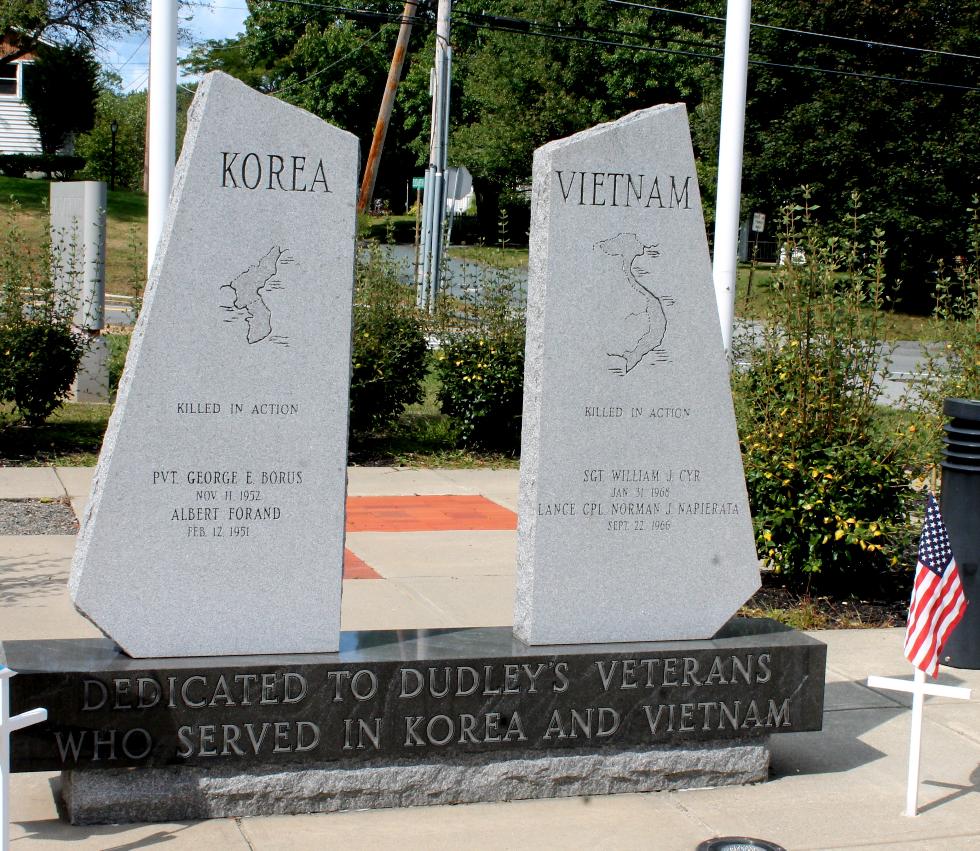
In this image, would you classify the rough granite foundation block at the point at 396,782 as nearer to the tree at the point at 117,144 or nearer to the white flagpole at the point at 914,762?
the white flagpole at the point at 914,762

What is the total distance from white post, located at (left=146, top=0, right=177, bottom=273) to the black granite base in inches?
174

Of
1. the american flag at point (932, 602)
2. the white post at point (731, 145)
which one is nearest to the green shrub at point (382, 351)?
the white post at point (731, 145)

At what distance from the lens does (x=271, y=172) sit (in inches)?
174

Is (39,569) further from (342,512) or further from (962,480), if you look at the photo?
(962,480)

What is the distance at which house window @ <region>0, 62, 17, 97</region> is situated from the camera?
211 feet

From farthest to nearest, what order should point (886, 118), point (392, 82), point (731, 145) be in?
point (886, 118), point (392, 82), point (731, 145)

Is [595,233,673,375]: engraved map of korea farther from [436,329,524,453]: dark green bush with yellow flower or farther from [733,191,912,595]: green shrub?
[436,329,524,453]: dark green bush with yellow flower

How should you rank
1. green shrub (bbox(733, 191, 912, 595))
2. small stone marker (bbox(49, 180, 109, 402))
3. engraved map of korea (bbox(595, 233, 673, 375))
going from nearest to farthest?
engraved map of korea (bbox(595, 233, 673, 375))
green shrub (bbox(733, 191, 912, 595))
small stone marker (bbox(49, 180, 109, 402))

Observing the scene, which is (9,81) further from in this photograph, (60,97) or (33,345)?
(33,345)

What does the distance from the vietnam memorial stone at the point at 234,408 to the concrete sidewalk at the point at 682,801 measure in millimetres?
666

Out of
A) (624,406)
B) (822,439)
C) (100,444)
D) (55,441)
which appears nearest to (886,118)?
(100,444)

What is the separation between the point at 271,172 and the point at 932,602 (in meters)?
2.96

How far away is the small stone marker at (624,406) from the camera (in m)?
4.71

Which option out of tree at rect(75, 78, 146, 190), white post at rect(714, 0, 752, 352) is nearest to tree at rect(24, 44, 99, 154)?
tree at rect(75, 78, 146, 190)
